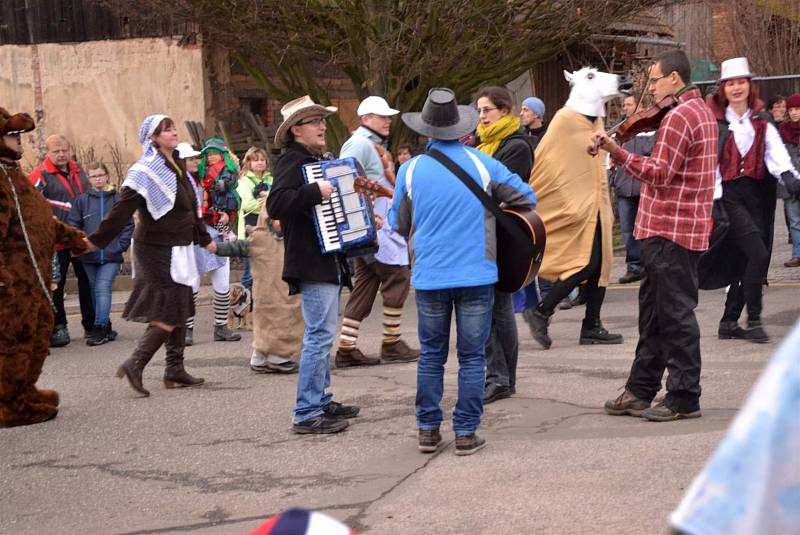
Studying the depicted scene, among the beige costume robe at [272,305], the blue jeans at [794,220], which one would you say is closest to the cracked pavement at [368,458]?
the beige costume robe at [272,305]

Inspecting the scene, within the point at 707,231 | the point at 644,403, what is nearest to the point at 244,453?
the point at 644,403

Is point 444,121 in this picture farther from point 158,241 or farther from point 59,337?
point 59,337

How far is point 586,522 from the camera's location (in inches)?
191

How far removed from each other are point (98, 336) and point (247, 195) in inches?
72.9

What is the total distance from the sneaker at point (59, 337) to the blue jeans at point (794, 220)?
7.80 m

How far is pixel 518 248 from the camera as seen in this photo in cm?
600

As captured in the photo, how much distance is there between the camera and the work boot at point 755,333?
8.95 metres

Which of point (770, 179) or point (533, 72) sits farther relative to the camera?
point (533, 72)

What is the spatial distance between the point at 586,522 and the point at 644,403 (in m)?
1.90

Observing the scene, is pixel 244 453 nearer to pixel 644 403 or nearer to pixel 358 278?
pixel 644 403

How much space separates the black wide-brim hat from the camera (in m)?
6.04

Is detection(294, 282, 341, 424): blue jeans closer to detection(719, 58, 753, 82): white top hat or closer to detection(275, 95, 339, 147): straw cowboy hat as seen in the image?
detection(275, 95, 339, 147): straw cowboy hat

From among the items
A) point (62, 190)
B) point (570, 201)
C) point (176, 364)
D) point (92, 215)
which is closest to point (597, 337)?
point (570, 201)

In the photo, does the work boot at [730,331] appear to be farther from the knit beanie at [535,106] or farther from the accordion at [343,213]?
the accordion at [343,213]
